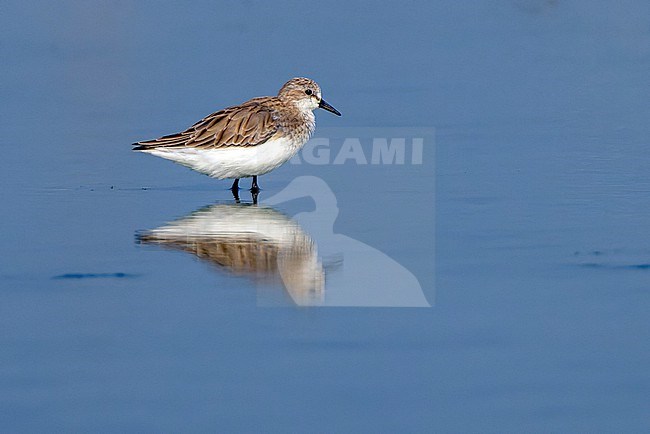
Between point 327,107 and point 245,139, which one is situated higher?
point 327,107

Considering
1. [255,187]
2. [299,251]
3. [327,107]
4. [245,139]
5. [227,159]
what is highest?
[327,107]

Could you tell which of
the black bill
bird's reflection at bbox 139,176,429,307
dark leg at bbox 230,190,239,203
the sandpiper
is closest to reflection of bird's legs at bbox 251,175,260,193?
the sandpiper

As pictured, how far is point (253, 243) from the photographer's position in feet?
26.9

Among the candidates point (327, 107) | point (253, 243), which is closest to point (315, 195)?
point (253, 243)

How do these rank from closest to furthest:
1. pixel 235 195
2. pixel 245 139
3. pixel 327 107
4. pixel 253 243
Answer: pixel 253 243, pixel 235 195, pixel 245 139, pixel 327 107

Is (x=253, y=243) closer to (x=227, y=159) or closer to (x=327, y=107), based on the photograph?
(x=227, y=159)

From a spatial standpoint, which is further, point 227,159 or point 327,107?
point 327,107

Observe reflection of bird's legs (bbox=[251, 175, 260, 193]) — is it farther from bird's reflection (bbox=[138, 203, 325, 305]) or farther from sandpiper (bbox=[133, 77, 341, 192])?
bird's reflection (bbox=[138, 203, 325, 305])

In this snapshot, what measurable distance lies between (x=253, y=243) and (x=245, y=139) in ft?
7.31

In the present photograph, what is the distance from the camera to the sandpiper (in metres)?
10.1

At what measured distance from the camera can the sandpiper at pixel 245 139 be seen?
10.1m

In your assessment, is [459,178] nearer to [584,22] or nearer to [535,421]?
[535,421]

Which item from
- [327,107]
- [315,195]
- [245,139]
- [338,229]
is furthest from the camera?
[327,107]

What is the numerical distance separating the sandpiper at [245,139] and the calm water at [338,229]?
0.80ft
